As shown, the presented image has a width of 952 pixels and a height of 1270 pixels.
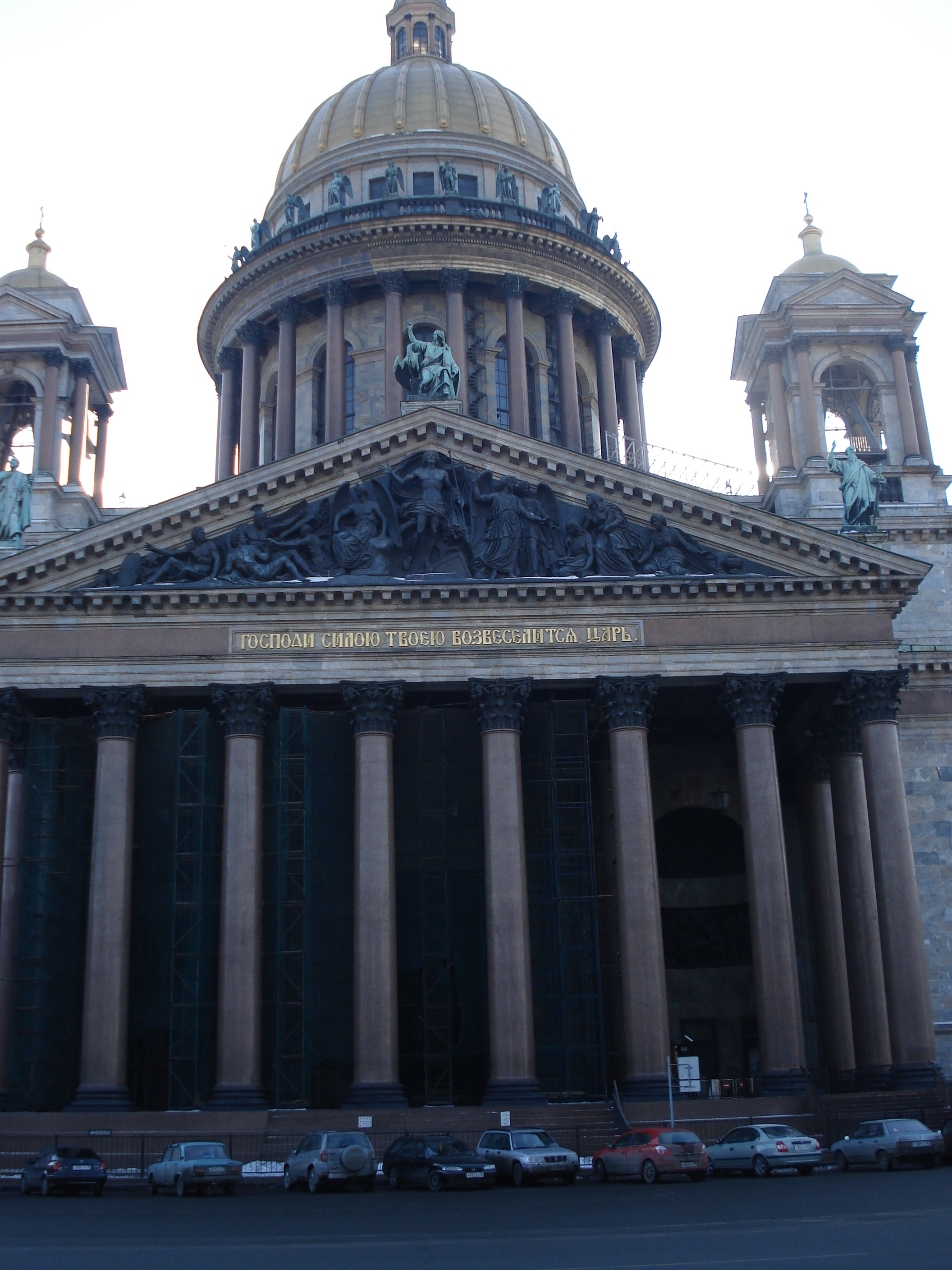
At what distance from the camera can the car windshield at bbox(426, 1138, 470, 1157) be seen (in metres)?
25.8

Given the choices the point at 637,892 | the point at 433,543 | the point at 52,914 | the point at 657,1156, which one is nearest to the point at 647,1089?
the point at 637,892

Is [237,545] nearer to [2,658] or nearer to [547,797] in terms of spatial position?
[2,658]

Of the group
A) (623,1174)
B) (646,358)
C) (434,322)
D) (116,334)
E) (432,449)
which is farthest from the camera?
(646,358)

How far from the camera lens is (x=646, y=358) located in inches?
2534

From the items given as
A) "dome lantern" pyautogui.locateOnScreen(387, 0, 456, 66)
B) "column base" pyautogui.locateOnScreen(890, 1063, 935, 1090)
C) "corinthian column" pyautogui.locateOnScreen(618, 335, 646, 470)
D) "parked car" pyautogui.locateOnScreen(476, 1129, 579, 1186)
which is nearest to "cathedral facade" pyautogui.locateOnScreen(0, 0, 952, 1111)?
"column base" pyautogui.locateOnScreen(890, 1063, 935, 1090)

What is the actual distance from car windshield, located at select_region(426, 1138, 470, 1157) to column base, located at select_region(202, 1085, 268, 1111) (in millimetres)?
6856

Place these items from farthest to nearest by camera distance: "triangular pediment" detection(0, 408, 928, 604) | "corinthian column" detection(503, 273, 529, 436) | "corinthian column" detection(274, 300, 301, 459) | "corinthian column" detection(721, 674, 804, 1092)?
"corinthian column" detection(274, 300, 301, 459) < "corinthian column" detection(503, 273, 529, 436) < "triangular pediment" detection(0, 408, 928, 604) < "corinthian column" detection(721, 674, 804, 1092)

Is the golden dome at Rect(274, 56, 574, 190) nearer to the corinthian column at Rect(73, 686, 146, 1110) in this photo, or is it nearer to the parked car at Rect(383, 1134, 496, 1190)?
the corinthian column at Rect(73, 686, 146, 1110)

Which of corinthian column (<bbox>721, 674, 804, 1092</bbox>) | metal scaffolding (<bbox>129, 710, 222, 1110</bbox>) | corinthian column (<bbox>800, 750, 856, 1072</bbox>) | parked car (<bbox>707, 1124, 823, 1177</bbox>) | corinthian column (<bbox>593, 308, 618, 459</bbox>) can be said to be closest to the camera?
parked car (<bbox>707, 1124, 823, 1177</bbox>)

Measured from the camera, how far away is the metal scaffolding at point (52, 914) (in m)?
34.3

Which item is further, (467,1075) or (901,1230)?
(467,1075)

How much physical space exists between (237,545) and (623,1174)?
17.7 meters

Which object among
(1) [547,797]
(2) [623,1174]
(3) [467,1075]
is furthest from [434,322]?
(2) [623,1174]

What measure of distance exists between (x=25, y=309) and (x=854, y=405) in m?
28.0
